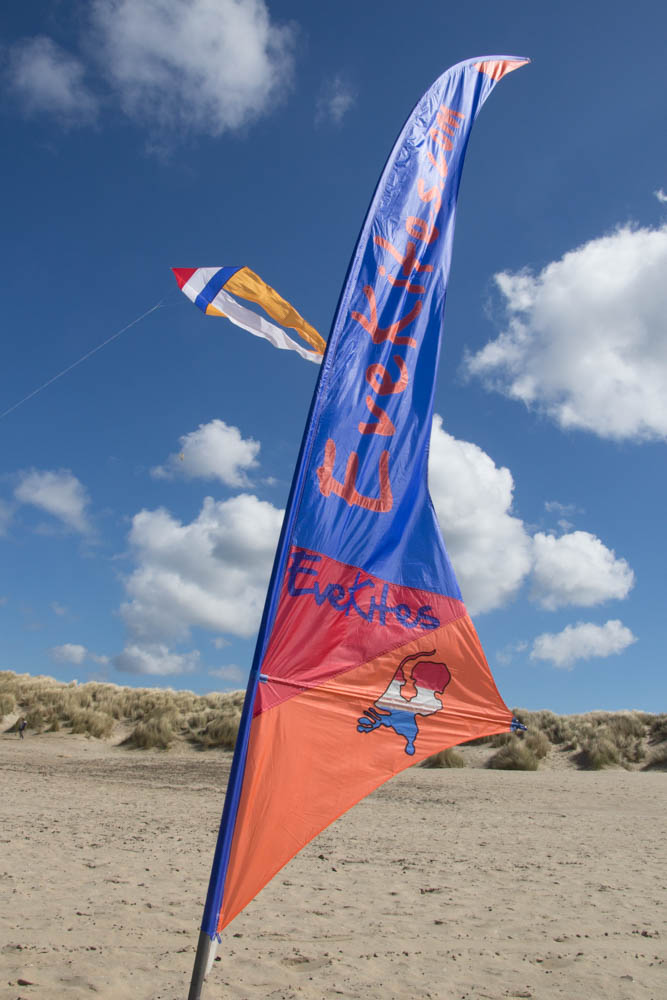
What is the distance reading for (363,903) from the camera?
578 centimetres

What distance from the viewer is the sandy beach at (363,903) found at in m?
3.96

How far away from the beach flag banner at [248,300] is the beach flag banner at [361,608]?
56 centimetres

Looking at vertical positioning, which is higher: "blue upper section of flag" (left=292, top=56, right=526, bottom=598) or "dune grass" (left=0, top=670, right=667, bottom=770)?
"blue upper section of flag" (left=292, top=56, right=526, bottom=598)

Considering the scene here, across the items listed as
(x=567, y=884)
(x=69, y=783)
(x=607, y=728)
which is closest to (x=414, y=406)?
(x=567, y=884)

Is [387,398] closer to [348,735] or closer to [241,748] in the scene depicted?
[348,735]

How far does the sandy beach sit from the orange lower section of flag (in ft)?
5.96

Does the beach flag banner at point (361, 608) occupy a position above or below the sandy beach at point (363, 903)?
above

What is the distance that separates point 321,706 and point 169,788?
11.8m

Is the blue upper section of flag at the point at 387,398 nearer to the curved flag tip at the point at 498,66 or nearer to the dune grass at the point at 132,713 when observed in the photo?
the curved flag tip at the point at 498,66

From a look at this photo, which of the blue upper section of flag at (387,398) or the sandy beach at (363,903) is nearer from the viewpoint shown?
the blue upper section of flag at (387,398)

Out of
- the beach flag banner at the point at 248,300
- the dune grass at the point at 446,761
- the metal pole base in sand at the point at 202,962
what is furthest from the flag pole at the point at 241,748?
the dune grass at the point at 446,761

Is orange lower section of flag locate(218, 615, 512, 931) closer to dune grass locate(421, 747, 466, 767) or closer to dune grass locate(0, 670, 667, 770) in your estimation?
dune grass locate(0, 670, 667, 770)

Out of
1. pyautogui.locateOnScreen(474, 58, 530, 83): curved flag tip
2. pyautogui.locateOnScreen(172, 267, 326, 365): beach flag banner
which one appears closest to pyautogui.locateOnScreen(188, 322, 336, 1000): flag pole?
pyautogui.locateOnScreen(172, 267, 326, 365): beach flag banner

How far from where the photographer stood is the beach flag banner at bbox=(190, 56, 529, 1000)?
2629 millimetres
